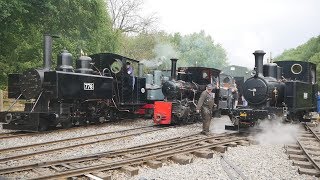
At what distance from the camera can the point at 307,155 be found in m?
7.15

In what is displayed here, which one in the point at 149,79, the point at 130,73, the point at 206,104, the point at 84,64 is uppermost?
the point at 84,64

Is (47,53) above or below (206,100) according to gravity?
above

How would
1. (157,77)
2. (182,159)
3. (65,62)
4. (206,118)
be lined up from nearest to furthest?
(182,159)
(206,118)
(65,62)
(157,77)

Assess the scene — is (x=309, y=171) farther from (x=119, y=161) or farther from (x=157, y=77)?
(x=157, y=77)

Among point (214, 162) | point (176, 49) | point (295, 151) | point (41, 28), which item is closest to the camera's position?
point (214, 162)

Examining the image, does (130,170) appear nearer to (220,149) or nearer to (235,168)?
(235,168)

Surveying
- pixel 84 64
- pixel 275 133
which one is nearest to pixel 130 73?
pixel 84 64

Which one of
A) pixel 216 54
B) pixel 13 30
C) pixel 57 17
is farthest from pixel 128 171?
pixel 216 54

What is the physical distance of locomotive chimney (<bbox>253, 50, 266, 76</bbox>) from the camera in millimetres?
10648

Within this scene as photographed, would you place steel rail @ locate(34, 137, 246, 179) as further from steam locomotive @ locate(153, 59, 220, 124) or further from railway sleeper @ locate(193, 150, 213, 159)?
steam locomotive @ locate(153, 59, 220, 124)

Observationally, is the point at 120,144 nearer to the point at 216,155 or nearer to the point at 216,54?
the point at 216,155

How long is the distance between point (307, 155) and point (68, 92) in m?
7.03

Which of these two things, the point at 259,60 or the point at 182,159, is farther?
the point at 259,60

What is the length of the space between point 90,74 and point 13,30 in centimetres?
715
